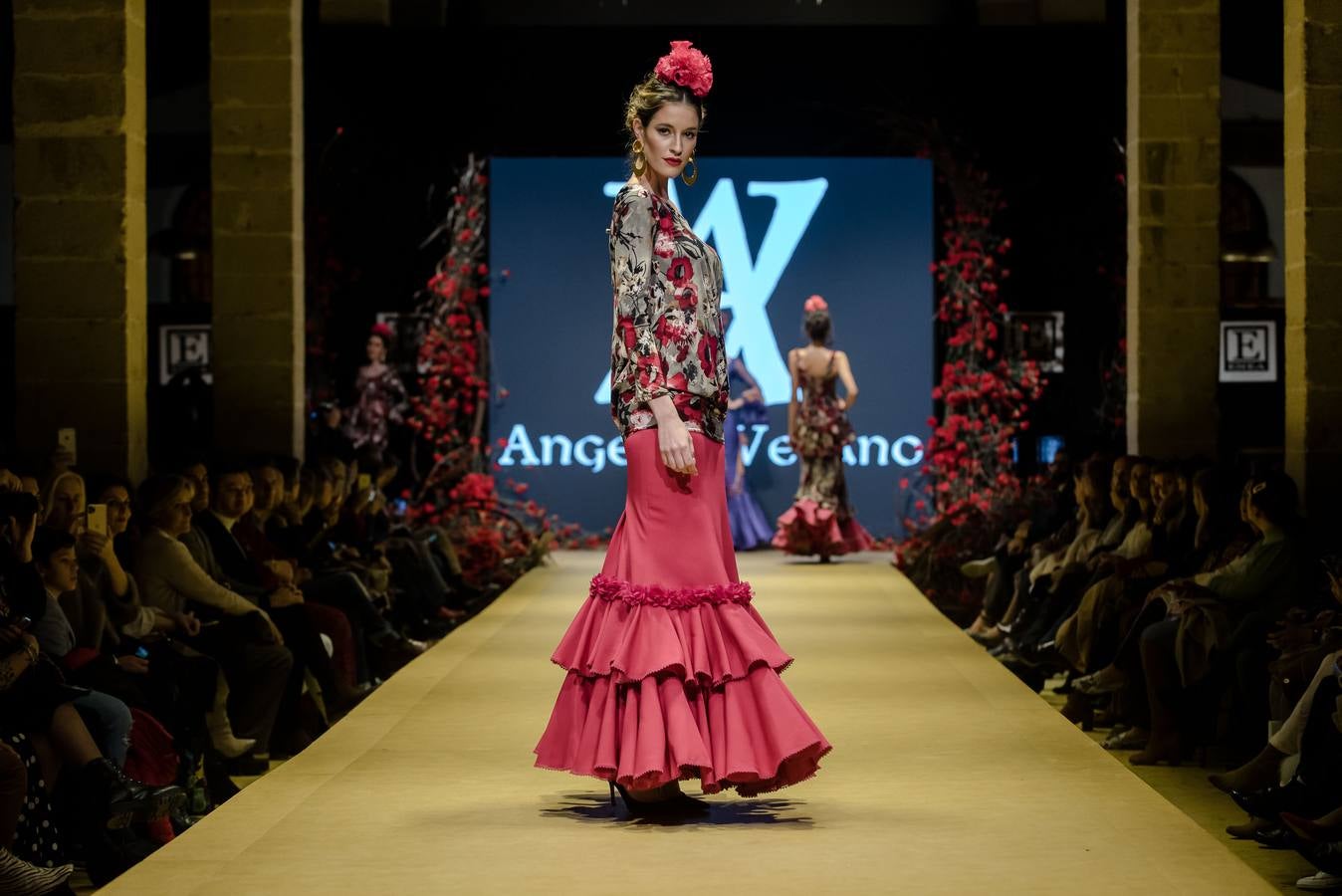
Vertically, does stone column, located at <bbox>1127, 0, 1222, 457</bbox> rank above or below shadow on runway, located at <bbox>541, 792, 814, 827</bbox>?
above

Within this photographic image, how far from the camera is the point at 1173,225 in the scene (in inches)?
364

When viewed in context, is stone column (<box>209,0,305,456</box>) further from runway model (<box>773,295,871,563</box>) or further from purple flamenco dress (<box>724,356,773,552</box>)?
purple flamenco dress (<box>724,356,773,552</box>)

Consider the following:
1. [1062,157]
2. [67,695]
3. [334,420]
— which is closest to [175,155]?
[334,420]

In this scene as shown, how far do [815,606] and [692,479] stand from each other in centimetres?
500

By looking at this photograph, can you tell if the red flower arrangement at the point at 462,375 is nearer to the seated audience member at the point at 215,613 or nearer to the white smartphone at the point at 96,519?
the seated audience member at the point at 215,613

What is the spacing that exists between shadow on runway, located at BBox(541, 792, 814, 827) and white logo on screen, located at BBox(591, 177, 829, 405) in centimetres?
940

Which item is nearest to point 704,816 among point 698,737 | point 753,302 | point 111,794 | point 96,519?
point 698,737

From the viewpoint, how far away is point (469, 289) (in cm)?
1336

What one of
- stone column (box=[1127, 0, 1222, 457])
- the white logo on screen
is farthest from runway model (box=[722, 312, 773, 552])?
stone column (box=[1127, 0, 1222, 457])

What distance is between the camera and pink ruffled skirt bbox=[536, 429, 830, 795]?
3.88 meters

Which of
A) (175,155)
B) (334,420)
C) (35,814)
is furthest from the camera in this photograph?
(175,155)

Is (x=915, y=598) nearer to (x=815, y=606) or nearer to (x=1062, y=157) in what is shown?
(x=815, y=606)

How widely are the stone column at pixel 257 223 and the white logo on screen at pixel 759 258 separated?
439 cm

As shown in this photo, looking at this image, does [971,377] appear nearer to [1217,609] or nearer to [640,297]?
[1217,609]
